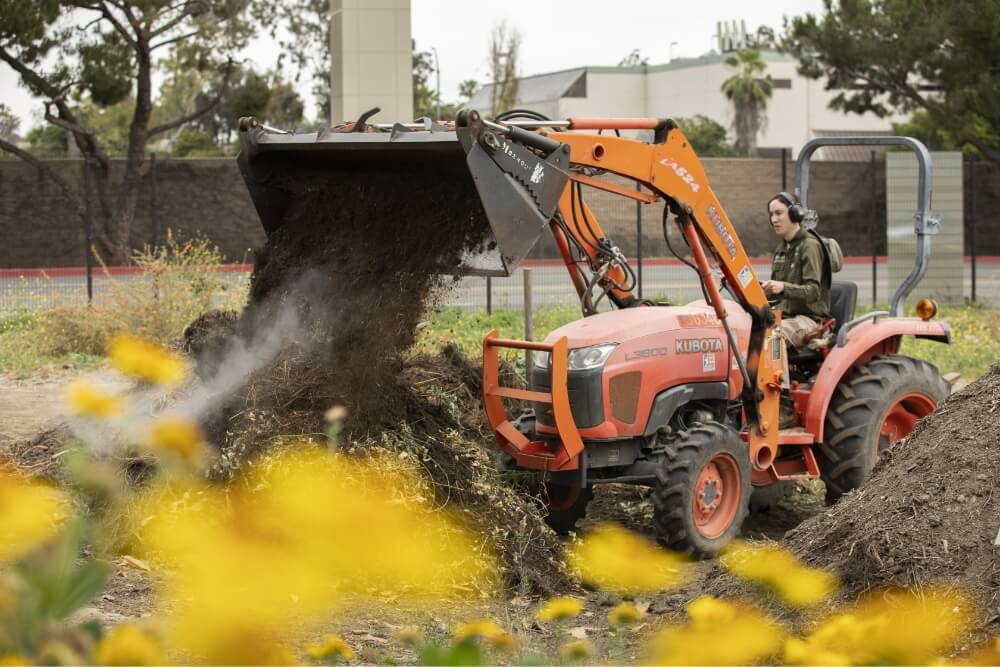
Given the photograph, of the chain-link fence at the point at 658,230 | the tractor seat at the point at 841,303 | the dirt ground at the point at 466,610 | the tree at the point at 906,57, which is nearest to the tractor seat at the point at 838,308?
the tractor seat at the point at 841,303

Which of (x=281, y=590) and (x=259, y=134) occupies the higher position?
(x=259, y=134)

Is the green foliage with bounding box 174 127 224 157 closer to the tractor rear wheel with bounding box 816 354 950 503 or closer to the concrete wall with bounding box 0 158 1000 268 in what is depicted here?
the concrete wall with bounding box 0 158 1000 268

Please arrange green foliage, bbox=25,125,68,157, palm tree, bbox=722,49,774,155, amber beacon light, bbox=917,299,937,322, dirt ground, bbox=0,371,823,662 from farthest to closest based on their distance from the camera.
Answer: palm tree, bbox=722,49,774,155, green foliage, bbox=25,125,68,157, amber beacon light, bbox=917,299,937,322, dirt ground, bbox=0,371,823,662

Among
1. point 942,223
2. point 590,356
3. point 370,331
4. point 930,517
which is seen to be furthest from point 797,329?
point 942,223

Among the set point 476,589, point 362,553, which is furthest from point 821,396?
point 362,553

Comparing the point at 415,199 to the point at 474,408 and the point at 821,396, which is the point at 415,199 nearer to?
the point at 474,408

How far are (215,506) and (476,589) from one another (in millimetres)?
1316

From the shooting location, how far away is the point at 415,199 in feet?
23.7

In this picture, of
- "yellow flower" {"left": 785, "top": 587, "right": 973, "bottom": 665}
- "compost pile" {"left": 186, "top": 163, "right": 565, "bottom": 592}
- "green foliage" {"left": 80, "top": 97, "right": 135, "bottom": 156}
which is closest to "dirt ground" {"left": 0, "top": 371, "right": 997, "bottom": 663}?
"compost pile" {"left": 186, "top": 163, "right": 565, "bottom": 592}

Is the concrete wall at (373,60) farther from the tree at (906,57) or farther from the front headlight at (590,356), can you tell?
the front headlight at (590,356)

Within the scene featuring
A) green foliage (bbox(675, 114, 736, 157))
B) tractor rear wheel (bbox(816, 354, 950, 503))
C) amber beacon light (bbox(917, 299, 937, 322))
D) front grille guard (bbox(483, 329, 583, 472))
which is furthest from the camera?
green foliage (bbox(675, 114, 736, 157))

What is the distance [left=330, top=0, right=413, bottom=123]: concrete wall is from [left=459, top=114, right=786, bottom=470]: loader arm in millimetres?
11999

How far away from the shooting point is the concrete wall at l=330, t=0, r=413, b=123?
19734 mm

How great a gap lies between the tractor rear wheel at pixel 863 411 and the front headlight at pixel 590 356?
1836mm
